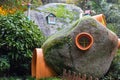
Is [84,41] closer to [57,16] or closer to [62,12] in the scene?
[57,16]

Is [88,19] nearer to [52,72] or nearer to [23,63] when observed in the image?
[52,72]

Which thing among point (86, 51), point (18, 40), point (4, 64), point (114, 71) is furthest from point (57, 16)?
point (86, 51)

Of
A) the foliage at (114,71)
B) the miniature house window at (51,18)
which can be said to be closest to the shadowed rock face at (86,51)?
the foliage at (114,71)

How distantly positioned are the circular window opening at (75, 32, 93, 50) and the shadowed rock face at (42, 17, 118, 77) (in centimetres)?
8

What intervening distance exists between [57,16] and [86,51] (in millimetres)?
5229

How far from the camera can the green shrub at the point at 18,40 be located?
6.89 meters

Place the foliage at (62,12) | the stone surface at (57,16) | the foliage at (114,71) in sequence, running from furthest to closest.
→ the foliage at (62,12)
the stone surface at (57,16)
the foliage at (114,71)

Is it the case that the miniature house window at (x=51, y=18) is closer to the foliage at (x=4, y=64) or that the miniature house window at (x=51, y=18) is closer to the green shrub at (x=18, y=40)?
the green shrub at (x=18, y=40)

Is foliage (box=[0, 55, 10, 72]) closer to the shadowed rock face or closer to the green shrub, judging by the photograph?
the green shrub

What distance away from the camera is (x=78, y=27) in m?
6.26

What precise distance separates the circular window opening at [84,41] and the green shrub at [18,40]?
139 centimetres

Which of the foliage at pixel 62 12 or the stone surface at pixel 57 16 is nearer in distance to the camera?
the stone surface at pixel 57 16

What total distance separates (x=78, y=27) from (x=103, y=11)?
7187 mm

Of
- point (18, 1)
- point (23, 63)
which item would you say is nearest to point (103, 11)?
point (18, 1)
